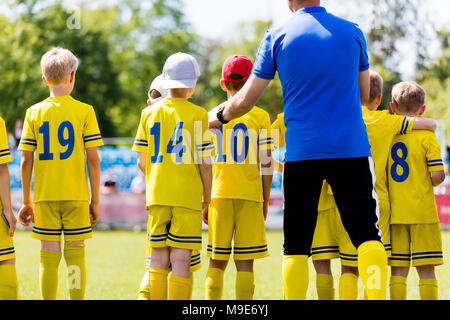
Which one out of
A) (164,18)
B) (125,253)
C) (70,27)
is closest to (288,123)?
(125,253)

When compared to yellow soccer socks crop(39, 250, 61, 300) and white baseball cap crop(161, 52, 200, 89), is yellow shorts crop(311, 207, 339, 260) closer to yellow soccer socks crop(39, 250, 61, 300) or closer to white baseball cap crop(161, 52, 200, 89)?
white baseball cap crop(161, 52, 200, 89)

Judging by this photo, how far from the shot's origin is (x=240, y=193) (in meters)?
5.04

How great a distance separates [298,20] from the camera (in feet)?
12.0

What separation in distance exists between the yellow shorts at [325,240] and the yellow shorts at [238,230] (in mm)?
435

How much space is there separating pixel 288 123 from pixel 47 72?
2090mm

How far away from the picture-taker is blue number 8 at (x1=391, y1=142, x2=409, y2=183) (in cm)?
510

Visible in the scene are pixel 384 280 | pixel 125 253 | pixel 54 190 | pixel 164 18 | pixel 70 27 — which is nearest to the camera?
pixel 384 280

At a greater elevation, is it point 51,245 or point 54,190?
point 54,190

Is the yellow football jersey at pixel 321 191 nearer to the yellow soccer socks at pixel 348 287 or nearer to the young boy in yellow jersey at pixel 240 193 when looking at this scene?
the young boy in yellow jersey at pixel 240 193

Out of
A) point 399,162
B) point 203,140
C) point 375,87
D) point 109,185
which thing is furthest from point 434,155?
point 109,185

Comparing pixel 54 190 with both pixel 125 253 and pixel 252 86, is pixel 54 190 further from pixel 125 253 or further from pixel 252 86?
pixel 125 253

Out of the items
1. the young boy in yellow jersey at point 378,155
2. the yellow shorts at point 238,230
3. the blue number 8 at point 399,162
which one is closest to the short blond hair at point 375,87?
the young boy in yellow jersey at point 378,155

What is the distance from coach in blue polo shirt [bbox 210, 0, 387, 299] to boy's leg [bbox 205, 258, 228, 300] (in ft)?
4.59

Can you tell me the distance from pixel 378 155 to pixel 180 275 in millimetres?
1877
